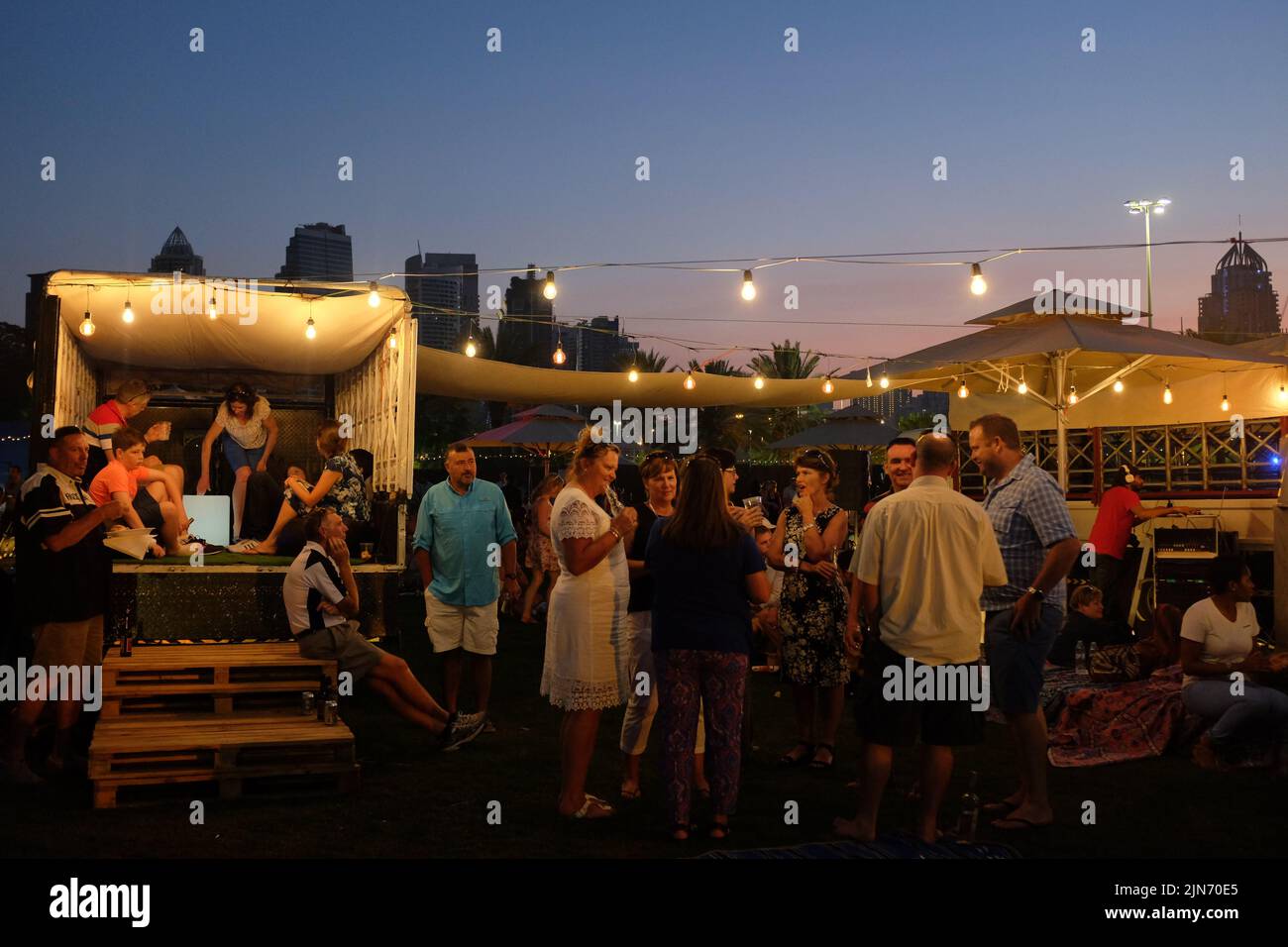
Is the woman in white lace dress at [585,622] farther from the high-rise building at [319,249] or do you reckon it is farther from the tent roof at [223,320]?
the high-rise building at [319,249]

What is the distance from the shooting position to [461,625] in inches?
281

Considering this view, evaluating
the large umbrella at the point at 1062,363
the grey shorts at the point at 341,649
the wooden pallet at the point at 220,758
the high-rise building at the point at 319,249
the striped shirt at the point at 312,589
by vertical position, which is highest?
the high-rise building at the point at 319,249

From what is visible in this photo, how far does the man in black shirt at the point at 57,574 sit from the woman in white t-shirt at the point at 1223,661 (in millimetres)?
5797

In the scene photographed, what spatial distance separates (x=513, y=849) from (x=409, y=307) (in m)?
6.02

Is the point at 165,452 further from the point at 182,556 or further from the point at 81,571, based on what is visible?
the point at 81,571

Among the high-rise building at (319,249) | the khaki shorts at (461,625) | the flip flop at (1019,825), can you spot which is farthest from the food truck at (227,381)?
the high-rise building at (319,249)

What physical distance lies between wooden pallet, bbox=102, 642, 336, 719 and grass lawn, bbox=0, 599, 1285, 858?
1.84ft

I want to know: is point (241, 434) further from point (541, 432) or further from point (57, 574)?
point (541, 432)

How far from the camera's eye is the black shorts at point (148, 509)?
8.93 m

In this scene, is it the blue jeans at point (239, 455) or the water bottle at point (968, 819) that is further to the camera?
the blue jeans at point (239, 455)

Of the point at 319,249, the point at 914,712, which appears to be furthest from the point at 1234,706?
the point at 319,249

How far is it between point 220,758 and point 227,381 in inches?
272

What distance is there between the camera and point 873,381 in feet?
48.7
